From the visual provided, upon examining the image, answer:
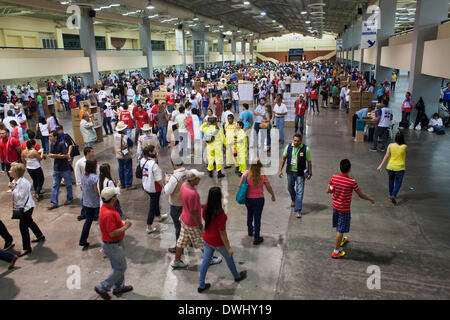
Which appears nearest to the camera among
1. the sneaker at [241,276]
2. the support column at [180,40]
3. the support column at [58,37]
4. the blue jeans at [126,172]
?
the sneaker at [241,276]

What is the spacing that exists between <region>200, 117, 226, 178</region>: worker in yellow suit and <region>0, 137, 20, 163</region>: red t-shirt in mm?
4296

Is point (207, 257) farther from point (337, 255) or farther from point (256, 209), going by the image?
point (337, 255)

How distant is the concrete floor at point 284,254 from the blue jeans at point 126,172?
48 cm

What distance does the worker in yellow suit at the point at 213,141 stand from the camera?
802 centimetres

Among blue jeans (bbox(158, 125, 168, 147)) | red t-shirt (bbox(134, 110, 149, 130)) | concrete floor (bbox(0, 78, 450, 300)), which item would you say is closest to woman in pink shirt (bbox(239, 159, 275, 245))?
concrete floor (bbox(0, 78, 450, 300))

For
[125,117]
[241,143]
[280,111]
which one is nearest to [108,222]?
[241,143]

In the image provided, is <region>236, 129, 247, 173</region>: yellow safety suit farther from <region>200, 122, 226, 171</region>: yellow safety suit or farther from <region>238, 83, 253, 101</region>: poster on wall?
<region>238, 83, 253, 101</region>: poster on wall

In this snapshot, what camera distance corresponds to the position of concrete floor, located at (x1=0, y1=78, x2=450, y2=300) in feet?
14.5

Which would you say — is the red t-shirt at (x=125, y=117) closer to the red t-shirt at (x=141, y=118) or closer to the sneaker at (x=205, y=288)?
the red t-shirt at (x=141, y=118)

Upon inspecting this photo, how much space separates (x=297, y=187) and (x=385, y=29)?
1757 cm

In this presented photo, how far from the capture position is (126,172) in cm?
806

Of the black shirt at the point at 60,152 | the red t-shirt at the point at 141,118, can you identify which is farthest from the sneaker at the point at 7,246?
the red t-shirt at the point at 141,118
